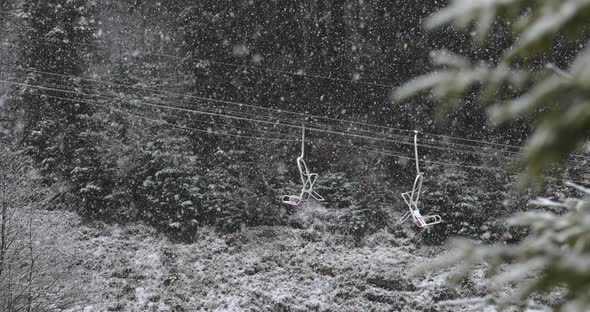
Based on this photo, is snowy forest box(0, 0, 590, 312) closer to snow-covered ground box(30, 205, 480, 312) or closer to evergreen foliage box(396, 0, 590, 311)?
snow-covered ground box(30, 205, 480, 312)

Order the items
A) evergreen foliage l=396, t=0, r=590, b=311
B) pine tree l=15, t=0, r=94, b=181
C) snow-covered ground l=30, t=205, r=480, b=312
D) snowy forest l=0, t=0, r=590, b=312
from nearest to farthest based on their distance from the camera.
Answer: evergreen foliage l=396, t=0, r=590, b=311
snow-covered ground l=30, t=205, r=480, b=312
snowy forest l=0, t=0, r=590, b=312
pine tree l=15, t=0, r=94, b=181

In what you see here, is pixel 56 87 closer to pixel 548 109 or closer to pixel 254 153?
pixel 254 153

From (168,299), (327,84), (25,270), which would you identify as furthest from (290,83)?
(25,270)

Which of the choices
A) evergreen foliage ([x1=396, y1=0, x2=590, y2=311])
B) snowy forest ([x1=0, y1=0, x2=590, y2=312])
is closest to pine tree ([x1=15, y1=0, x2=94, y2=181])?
snowy forest ([x1=0, y1=0, x2=590, y2=312])

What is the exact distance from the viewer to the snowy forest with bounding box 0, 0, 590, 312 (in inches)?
424

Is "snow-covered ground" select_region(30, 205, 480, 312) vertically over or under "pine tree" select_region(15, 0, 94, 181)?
under

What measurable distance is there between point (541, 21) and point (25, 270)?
858 cm

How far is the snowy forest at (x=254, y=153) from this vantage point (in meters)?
10.8

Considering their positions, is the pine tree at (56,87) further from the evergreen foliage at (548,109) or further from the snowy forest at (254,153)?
the evergreen foliage at (548,109)

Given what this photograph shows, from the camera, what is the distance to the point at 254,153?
12836 millimetres

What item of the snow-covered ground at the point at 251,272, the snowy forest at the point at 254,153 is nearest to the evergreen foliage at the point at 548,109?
the snowy forest at the point at 254,153

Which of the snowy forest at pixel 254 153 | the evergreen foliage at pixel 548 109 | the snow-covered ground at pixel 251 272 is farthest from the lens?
the snowy forest at pixel 254 153

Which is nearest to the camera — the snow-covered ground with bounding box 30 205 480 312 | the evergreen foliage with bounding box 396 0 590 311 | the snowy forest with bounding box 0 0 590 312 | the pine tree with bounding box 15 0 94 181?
the evergreen foliage with bounding box 396 0 590 311

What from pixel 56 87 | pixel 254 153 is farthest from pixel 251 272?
pixel 56 87
